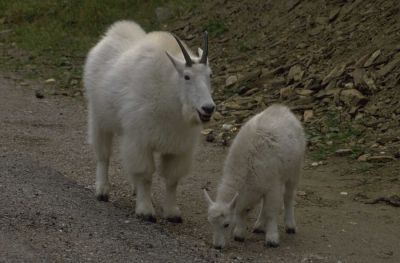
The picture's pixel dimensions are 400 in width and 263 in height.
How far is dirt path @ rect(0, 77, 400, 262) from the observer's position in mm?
7074

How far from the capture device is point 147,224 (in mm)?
8156

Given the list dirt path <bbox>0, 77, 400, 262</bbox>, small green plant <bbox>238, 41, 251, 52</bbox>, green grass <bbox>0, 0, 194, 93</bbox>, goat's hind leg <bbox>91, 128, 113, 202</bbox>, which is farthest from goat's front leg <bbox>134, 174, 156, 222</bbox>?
green grass <bbox>0, 0, 194, 93</bbox>

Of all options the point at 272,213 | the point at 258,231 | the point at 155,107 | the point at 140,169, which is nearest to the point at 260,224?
the point at 258,231

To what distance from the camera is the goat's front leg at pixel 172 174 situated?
27.9 ft

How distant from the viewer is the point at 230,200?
308 inches

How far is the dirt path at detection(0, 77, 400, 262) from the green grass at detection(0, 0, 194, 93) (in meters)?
6.09

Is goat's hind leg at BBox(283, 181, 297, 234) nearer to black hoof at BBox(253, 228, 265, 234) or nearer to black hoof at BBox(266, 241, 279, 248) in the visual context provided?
black hoof at BBox(253, 228, 265, 234)

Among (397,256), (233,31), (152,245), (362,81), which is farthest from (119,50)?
(233,31)

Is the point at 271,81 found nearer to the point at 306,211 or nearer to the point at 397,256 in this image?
the point at 306,211

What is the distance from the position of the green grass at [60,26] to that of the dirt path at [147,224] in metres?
6.09

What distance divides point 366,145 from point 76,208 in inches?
182

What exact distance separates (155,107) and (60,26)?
13478mm

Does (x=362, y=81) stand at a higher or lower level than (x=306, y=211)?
higher

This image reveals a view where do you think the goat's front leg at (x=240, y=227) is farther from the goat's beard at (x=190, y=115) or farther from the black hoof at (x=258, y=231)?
the goat's beard at (x=190, y=115)
